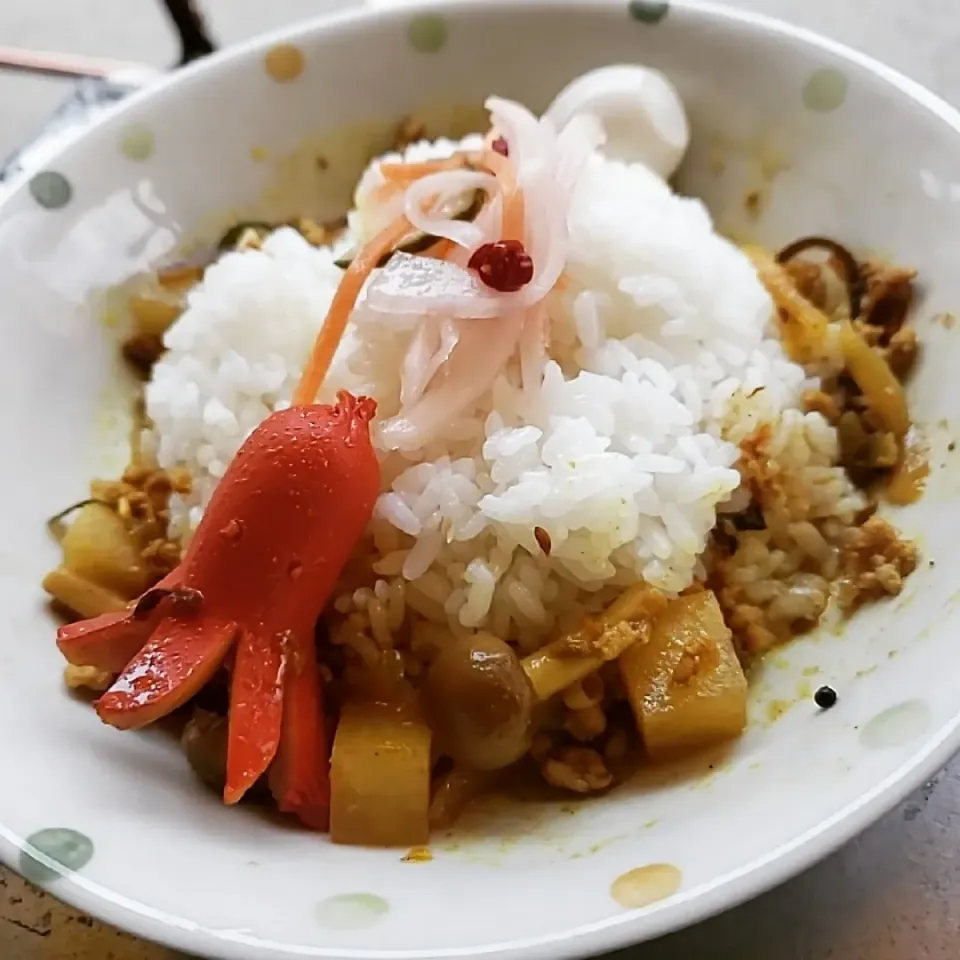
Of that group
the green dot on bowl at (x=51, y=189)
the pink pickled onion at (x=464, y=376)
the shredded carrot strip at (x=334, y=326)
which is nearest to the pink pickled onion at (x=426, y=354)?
the pink pickled onion at (x=464, y=376)

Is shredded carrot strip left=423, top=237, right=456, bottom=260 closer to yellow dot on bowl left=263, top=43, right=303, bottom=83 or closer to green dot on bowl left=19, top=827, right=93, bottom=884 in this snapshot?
yellow dot on bowl left=263, top=43, right=303, bottom=83

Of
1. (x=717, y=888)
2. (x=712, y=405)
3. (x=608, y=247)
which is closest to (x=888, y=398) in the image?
(x=712, y=405)

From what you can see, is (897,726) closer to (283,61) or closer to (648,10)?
(648,10)

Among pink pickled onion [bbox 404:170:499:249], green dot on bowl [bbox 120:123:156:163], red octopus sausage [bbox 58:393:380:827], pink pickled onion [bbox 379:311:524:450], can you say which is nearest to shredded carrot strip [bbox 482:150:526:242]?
pink pickled onion [bbox 404:170:499:249]

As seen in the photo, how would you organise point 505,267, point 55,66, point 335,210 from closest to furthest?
point 505,267 < point 335,210 < point 55,66

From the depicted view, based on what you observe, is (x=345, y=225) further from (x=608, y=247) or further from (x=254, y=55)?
(x=608, y=247)

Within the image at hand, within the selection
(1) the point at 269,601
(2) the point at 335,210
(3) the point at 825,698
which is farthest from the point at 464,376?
(2) the point at 335,210
